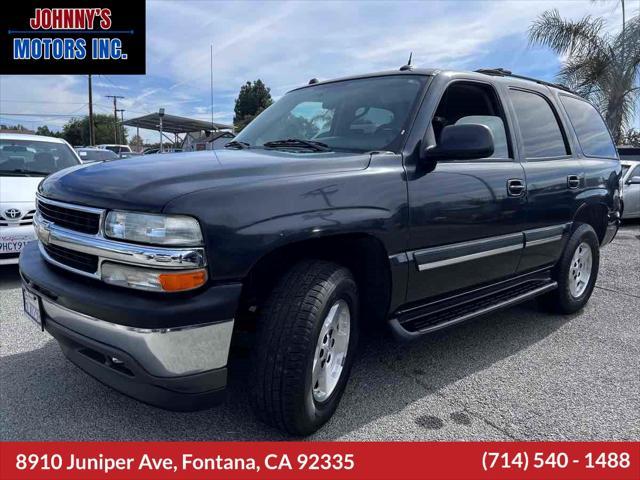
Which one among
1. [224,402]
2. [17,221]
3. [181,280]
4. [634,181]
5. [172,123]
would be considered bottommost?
[224,402]

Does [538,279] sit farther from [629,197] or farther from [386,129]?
[629,197]

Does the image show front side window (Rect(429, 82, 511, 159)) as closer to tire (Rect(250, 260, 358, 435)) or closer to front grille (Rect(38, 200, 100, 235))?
tire (Rect(250, 260, 358, 435))

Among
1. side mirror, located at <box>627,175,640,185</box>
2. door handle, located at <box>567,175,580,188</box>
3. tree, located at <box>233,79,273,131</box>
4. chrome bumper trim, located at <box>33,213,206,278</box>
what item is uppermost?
tree, located at <box>233,79,273,131</box>

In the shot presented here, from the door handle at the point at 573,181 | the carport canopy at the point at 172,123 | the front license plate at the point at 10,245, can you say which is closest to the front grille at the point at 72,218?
the front license plate at the point at 10,245

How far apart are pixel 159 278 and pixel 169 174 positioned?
491mm

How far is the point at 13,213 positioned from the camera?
502 cm

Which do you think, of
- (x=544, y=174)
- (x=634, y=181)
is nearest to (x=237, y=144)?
(x=544, y=174)

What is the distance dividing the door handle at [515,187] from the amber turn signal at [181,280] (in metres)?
2.24

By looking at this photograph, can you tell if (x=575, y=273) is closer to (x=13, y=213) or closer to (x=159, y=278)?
(x=159, y=278)

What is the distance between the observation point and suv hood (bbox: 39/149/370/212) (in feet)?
6.97

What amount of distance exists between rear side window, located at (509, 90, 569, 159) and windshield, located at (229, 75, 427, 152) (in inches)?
41.9

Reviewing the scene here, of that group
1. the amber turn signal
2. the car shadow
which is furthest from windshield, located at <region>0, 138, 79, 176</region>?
the amber turn signal

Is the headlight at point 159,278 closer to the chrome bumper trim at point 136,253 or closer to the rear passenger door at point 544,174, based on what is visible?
the chrome bumper trim at point 136,253

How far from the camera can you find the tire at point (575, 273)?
4289mm
